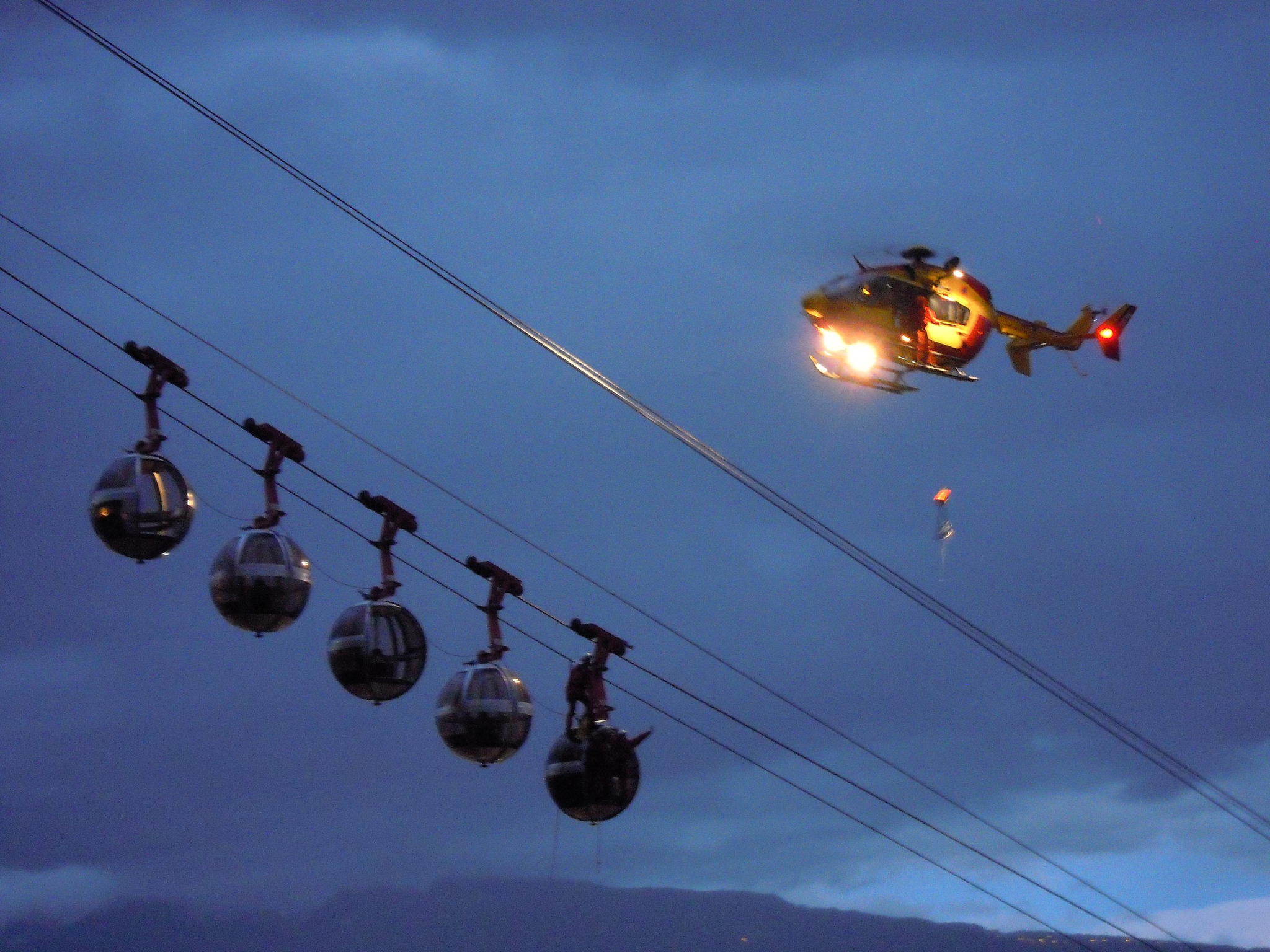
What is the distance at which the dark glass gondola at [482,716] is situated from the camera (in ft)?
60.5

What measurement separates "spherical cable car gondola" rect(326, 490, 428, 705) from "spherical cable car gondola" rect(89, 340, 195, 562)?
2.02 meters

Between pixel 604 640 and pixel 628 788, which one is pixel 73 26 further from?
pixel 628 788

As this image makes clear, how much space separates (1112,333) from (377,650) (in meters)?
22.1

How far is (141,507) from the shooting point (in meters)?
17.2

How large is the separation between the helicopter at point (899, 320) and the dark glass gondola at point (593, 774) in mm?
12371

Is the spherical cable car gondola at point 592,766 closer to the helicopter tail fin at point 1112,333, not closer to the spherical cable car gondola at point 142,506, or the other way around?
the spherical cable car gondola at point 142,506

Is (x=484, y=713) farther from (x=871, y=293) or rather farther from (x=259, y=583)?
(x=871, y=293)

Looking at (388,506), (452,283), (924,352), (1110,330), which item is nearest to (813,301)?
(924,352)

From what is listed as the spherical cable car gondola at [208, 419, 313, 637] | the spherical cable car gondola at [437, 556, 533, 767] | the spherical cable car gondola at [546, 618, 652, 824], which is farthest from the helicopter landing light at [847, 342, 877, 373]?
the spherical cable car gondola at [208, 419, 313, 637]

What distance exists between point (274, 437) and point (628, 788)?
5.97 m

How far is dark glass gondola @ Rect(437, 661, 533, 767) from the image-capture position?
1844cm

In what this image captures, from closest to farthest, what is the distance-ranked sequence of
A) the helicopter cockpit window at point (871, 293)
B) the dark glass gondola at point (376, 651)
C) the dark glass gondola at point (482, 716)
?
1. the dark glass gondola at point (376, 651)
2. the dark glass gondola at point (482, 716)
3. the helicopter cockpit window at point (871, 293)

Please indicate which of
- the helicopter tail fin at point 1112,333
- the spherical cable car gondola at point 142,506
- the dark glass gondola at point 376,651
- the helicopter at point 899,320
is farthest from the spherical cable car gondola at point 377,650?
the helicopter tail fin at point 1112,333

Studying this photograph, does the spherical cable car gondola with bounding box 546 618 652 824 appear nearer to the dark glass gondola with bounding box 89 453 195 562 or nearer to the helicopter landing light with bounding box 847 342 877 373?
the dark glass gondola with bounding box 89 453 195 562
